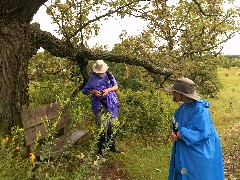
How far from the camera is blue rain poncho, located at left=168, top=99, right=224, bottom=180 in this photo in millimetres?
4941

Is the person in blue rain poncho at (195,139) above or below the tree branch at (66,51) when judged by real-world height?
below

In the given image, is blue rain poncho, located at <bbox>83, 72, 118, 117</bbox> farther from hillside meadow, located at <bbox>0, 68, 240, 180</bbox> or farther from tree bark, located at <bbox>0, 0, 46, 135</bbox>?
tree bark, located at <bbox>0, 0, 46, 135</bbox>

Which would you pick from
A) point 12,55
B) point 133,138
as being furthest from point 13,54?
point 133,138

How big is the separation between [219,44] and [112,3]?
1493cm

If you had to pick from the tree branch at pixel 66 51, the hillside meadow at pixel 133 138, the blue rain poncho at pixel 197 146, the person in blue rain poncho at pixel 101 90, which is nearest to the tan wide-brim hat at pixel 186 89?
the blue rain poncho at pixel 197 146

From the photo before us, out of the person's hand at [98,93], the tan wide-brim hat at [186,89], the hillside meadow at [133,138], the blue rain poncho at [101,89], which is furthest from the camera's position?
the blue rain poncho at [101,89]

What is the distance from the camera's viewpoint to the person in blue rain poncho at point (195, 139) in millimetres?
4949

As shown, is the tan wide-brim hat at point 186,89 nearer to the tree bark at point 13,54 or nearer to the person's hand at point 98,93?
the person's hand at point 98,93

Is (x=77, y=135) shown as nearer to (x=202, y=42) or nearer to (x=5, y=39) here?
(x=5, y=39)

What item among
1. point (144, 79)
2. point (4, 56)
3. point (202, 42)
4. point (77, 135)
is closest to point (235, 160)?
point (77, 135)

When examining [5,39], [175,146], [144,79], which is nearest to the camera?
[175,146]

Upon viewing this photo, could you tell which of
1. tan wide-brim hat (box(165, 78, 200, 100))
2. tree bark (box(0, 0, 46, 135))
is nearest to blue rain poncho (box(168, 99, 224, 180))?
tan wide-brim hat (box(165, 78, 200, 100))

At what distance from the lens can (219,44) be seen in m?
22.0

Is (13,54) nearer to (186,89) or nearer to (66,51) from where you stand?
(66,51)
